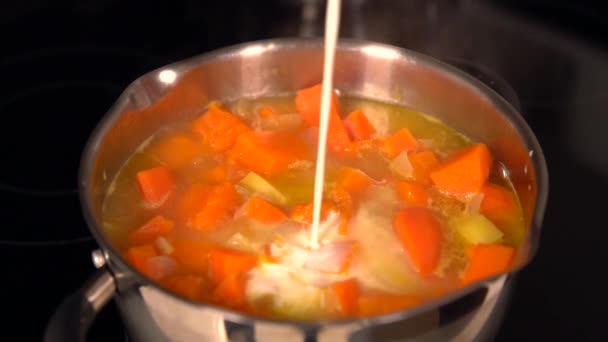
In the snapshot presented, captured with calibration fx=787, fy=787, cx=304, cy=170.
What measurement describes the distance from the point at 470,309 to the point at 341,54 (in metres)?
0.65

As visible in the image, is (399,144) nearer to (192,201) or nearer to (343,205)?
(343,205)

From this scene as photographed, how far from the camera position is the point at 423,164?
141 centimetres

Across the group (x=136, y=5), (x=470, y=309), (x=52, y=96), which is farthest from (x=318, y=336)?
(x=136, y=5)

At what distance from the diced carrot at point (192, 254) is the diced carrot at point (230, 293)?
0.07 meters

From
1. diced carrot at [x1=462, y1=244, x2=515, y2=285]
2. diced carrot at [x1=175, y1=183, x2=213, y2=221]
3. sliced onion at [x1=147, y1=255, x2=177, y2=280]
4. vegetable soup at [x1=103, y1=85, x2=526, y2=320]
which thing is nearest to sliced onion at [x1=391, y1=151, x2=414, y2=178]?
vegetable soup at [x1=103, y1=85, x2=526, y2=320]

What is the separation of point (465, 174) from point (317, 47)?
360mm

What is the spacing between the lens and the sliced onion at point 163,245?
4.08 ft

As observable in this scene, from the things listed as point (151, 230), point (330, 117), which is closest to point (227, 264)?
point (151, 230)

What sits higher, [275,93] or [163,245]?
[275,93]

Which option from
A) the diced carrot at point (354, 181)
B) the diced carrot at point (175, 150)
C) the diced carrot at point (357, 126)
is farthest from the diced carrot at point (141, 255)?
the diced carrot at point (357, 126)

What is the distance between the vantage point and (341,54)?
1488mm

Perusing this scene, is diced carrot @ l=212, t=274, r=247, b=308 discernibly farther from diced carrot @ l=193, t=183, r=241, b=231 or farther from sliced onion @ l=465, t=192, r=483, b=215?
sliced onion @ l=465, t=192, r=483, b=215

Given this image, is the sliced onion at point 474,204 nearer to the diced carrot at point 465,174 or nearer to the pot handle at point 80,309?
the diced carrot at point 465,174

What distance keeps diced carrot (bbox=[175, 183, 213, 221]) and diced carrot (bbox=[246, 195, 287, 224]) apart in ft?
0.28
